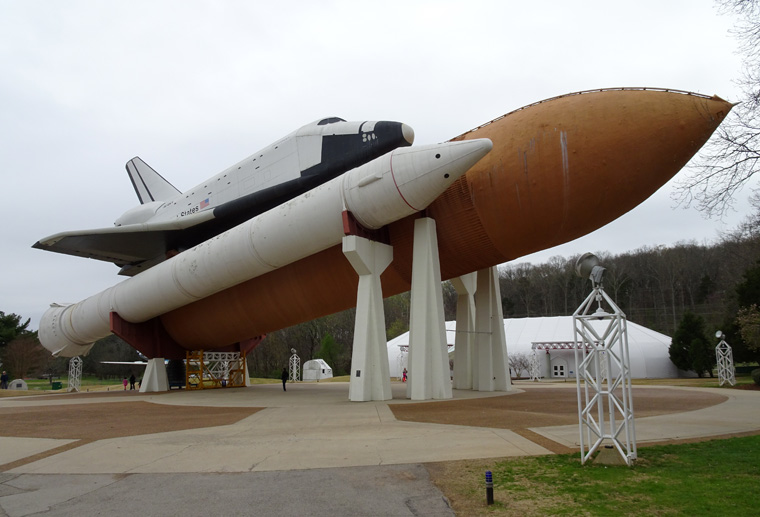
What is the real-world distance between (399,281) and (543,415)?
630 cm

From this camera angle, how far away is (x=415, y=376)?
12.5 m

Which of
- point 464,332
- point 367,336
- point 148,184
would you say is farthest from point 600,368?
point 148,184

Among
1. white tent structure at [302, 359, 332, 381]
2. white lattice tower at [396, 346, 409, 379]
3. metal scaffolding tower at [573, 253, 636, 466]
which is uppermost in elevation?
metal scaffolding tower at [573, 253, 636, 466]

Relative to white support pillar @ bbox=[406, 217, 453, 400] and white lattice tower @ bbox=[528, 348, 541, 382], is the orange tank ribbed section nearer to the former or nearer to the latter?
white support pillar @ bbox=[406, 217, 453, 400]

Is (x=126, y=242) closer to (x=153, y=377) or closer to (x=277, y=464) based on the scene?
(x=153, y=377)

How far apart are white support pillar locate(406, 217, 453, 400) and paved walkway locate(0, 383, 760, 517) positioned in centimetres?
236

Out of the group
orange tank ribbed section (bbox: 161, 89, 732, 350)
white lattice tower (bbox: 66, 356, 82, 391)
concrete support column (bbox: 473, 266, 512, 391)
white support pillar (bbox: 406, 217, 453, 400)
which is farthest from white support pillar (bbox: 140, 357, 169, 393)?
concrete support column (bbox: 473, 266, 512, 391)

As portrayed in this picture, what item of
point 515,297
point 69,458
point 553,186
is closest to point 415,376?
point 553,186

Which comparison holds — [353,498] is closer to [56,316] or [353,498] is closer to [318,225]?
[318,225]

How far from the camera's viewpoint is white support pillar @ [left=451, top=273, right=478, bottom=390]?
16406mm

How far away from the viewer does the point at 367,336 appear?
12555 mm

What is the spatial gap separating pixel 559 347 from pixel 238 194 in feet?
78.3

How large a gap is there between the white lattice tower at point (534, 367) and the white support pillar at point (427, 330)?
20042mm

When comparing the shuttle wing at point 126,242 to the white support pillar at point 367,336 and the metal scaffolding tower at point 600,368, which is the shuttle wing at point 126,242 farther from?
the metal scaffolding tower at point 600,368
